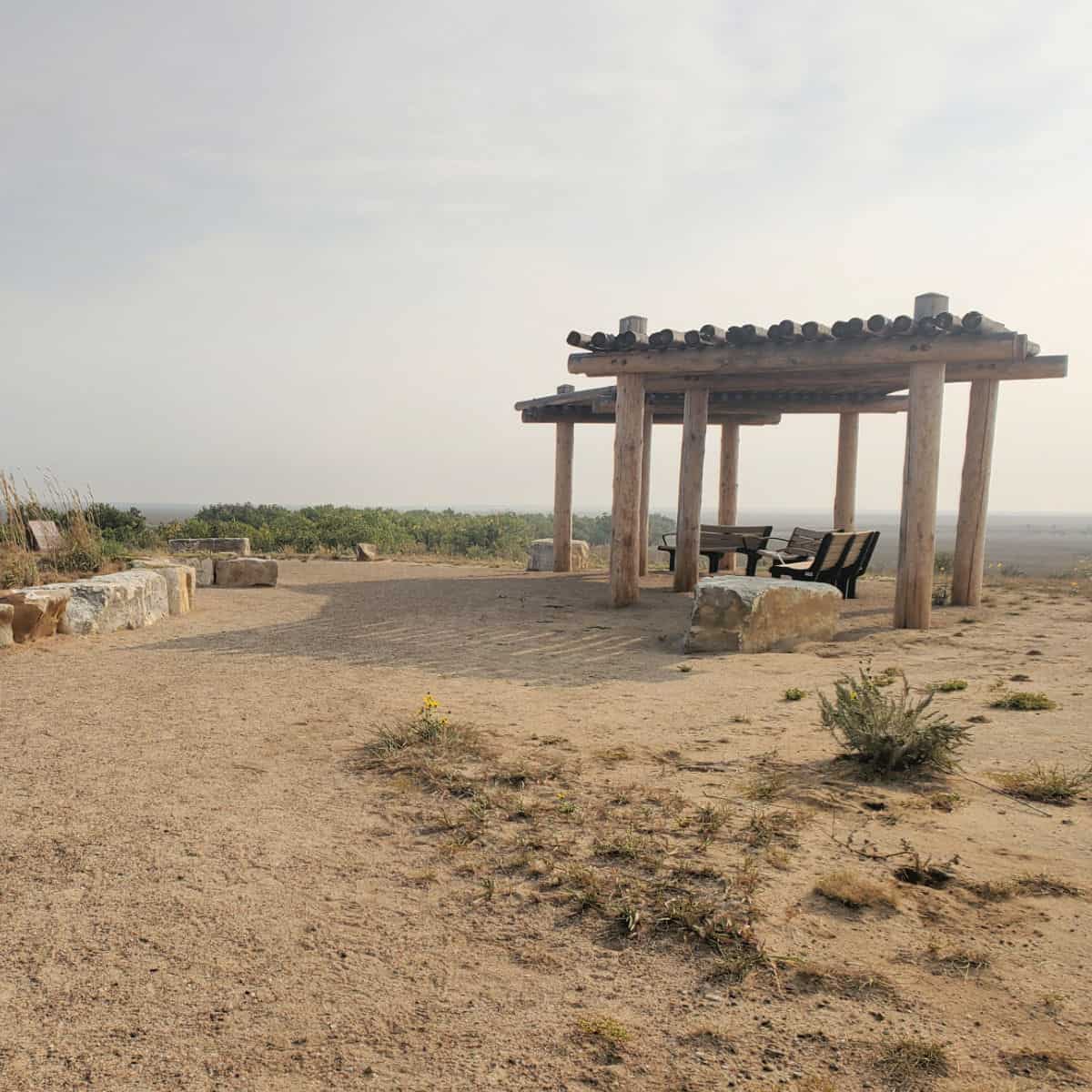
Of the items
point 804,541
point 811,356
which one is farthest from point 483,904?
point 804,541

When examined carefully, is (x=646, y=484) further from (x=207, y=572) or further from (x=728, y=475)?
(x=207, y=572)

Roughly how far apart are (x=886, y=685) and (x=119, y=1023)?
197 inches

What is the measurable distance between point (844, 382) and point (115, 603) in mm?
9350

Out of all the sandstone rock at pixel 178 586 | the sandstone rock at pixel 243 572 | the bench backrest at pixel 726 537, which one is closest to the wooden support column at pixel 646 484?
the bench backrest at pixel 726 537

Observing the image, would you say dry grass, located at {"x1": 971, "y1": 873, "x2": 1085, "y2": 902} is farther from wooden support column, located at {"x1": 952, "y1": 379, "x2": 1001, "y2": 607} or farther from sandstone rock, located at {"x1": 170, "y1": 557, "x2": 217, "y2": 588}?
sandstone rock, located at {"x1": 170, "y1": 557, "x2": 217, "y2": 588}

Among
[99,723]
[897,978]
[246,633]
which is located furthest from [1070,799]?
[246,633]

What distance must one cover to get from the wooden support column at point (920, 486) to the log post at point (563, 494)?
6866mm

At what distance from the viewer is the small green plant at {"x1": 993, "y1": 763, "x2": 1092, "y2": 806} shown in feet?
11.9

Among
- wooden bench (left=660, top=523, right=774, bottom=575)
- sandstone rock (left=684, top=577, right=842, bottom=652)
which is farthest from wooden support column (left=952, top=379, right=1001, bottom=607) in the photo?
sandstone rock (left=684, top=577, right=842, bottom=652)

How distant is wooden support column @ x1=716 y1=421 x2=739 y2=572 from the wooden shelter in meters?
1.67

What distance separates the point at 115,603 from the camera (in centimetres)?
805

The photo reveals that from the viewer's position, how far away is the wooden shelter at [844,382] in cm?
806

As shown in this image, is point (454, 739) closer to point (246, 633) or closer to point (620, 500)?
point (246, 633)

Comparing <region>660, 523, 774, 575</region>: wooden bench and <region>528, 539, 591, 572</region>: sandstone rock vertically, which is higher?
<region>660, 523, 774, 575</region>: wooden bench
